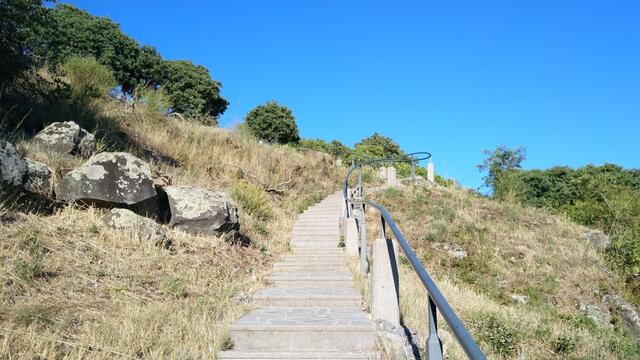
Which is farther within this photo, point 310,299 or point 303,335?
point 310,299

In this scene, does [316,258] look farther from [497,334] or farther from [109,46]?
[109,46]

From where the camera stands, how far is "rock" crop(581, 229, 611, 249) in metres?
14.8

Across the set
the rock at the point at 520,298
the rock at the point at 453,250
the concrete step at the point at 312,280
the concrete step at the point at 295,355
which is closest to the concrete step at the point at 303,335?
Result: the concrete step at the point at 295,355

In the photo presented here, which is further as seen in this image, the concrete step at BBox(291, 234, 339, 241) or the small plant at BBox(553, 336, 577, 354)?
the concrete step at BBox(291, 234, 339, 241)

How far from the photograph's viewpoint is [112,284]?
495cm

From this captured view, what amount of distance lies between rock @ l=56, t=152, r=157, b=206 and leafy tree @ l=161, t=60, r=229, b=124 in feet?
82.7

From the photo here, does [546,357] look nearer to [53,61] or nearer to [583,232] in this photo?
[53,61]

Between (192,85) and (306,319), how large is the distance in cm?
3344

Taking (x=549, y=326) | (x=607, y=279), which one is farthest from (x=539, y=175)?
(x=549, y=326)

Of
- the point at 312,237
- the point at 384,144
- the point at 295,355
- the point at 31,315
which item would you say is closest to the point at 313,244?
the point at 312,237

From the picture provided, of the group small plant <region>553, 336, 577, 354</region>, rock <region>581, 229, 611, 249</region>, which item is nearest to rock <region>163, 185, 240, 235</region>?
small plant <region>553, 336, 577, 354</region>

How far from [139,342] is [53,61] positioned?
8063 millimetres

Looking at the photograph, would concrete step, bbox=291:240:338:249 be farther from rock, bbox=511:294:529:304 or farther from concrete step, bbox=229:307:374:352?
concrete step, bbox=229:307:374:352

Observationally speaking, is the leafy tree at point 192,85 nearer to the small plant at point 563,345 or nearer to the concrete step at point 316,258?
the concrete step at point 316,258
